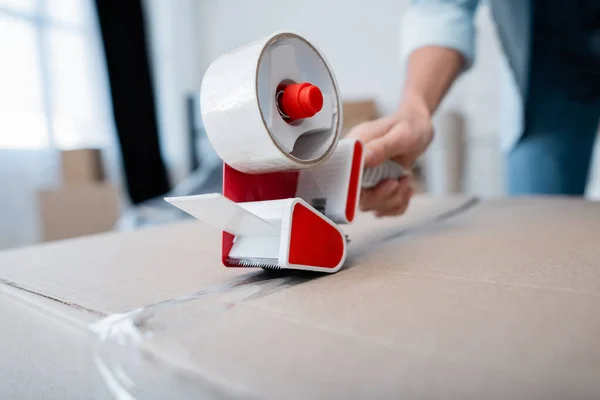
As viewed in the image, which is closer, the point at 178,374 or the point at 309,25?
the point at 178,374

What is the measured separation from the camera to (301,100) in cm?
34

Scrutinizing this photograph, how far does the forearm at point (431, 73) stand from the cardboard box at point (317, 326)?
303 mm

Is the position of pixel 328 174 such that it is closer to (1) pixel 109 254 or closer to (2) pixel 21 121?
(1) pixel 109 254

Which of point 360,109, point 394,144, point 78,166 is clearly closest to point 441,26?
Answer: point 394,144

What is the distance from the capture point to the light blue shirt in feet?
2.42

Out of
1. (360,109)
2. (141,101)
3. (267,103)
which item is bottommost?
(267,103)

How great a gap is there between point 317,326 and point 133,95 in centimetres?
259

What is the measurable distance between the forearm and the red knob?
342 millimetres

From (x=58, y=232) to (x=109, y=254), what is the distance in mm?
1763

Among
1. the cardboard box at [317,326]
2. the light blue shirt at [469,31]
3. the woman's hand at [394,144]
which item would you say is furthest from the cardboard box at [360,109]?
the cardboard box at [317,326]

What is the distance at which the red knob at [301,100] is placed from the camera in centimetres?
34

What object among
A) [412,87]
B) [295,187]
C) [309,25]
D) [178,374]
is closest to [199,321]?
[178,374]

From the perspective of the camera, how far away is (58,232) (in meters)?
2.03

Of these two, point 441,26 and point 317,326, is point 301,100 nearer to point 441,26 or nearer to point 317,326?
point 317,326
